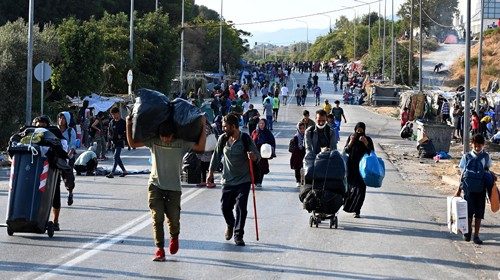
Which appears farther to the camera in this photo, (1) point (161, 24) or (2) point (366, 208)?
(1) point (161, 24)

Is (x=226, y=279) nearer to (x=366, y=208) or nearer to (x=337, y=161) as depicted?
(x=337, y=161)

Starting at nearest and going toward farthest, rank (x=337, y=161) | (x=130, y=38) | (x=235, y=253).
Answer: (x=235, y=253) < (x=337, y=161) < (x=130, y=38)

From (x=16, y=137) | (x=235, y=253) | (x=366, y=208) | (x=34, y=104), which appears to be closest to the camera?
(x=235, y=253)

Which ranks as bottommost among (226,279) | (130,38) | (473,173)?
(226,279)

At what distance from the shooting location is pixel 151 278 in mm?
10258

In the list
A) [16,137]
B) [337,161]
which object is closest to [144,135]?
[16,137]

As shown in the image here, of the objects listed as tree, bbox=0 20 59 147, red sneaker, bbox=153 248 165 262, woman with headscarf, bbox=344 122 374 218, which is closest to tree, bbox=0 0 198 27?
tree, bbox=0 20 59 147

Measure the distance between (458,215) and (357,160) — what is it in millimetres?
2692

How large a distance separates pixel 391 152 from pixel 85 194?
1857 centimetres

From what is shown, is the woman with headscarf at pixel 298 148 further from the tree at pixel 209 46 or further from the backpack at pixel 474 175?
the tree at pixel 209 46

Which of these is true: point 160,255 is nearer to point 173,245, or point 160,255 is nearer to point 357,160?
point 173,245

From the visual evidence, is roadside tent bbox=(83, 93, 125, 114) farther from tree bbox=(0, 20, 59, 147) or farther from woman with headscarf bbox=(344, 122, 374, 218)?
woman with headscarf bbox=(344, 122, 374, 218)

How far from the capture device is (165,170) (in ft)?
36.7

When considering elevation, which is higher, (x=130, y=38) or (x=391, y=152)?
(x=130, y=38)
